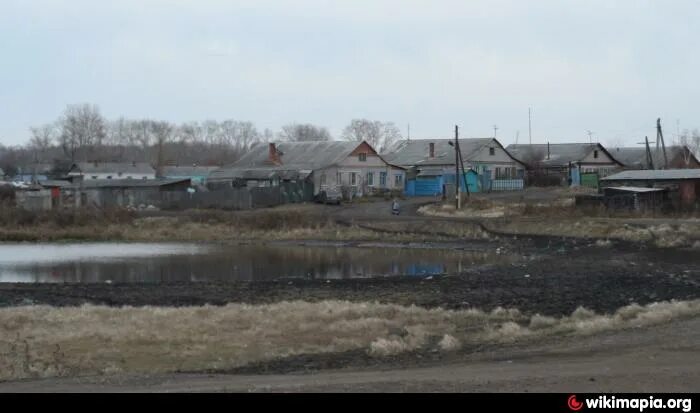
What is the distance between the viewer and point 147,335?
15.6 metres

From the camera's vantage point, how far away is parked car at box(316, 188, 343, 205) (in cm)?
6588

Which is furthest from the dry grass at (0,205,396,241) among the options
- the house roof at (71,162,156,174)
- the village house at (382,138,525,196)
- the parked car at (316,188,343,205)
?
the house roof at (71,162,156,174)

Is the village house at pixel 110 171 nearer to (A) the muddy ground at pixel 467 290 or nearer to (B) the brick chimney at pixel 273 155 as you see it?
(B) the brick chimney at pixel 273 155

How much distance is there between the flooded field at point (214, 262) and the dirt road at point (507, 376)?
56.1 feet

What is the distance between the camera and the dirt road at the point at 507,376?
9.23 metres

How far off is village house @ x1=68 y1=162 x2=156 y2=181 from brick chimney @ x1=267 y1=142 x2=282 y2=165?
31.6 m

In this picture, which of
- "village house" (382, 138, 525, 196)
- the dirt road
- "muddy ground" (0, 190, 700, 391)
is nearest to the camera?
the dirt road

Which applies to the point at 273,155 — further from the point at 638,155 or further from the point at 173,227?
the point at 638,155

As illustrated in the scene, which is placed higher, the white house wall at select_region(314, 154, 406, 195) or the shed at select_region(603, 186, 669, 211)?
the white house wall at select_region(314, 154, 406, 195)

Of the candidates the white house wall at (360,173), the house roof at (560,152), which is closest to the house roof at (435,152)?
the white house wall at (360,173)

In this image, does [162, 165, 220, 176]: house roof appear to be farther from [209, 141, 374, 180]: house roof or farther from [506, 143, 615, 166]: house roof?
[506, 143, 615, 166]: house roof

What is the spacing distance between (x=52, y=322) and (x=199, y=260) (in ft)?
64.8
